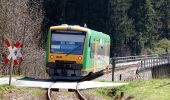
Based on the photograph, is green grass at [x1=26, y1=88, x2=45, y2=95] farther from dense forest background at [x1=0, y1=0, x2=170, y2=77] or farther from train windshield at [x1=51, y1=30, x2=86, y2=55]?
dense forest background at [x1=0, y1=0, x2=170, y2=77]

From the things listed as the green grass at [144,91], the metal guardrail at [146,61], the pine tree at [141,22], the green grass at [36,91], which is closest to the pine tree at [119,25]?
the pine tree at [141,22]

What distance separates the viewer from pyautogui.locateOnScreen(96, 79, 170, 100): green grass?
18691 millimetres

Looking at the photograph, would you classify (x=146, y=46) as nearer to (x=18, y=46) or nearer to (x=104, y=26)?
(x=104, y=26)

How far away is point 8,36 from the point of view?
120ft

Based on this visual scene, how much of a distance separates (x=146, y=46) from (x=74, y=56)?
7928 cm

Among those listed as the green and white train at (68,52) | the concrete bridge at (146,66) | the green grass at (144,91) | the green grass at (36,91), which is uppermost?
the green and white train at (68,52)

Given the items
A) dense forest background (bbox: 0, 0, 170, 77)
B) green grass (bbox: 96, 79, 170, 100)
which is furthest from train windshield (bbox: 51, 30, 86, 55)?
dense forest background (bbox: 0, 0, 170, 77)

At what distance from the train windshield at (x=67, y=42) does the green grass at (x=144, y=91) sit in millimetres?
5314

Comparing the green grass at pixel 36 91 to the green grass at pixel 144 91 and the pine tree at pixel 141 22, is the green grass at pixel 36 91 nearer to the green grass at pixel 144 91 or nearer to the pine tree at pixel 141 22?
the green grass at pixel 144 91

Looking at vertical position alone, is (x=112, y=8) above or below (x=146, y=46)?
above

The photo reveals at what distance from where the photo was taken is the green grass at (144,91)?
18.7 metres

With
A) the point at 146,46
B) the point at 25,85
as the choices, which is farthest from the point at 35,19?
the point at 146,46

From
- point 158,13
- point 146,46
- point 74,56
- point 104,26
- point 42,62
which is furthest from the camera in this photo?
point 158,13

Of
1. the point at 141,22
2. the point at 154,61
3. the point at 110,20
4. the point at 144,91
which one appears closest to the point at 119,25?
the point at 110,20
